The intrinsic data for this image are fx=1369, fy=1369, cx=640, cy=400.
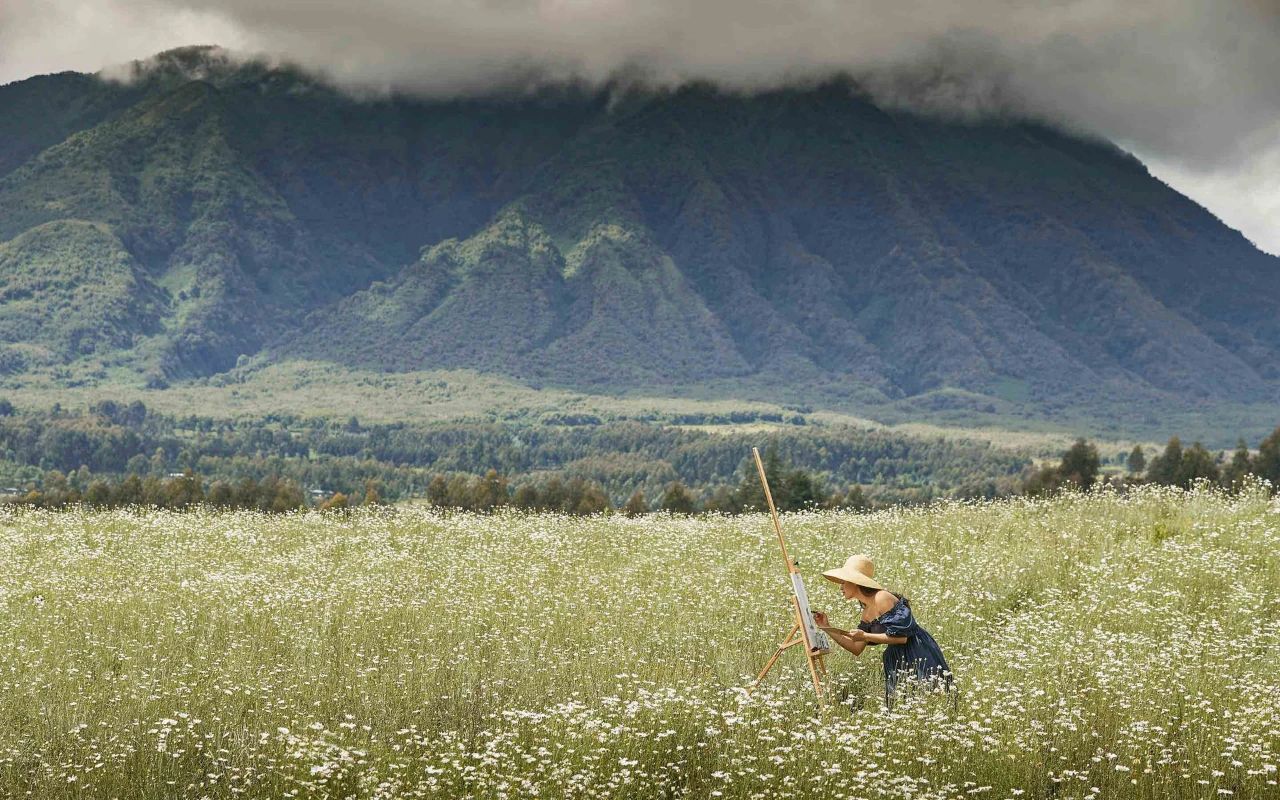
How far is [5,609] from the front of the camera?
1652 centimetres

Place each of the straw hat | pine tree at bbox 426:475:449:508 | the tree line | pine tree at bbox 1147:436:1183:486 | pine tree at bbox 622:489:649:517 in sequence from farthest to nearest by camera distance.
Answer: pine tree at bbox 1147:436:1183:486 < pine tree at bbox 426:475:449:508 < the tree line < pine tree at bbox 622:489:649:517 < the straw hat

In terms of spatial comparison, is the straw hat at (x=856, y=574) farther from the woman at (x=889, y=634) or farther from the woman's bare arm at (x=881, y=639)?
the woman's bare arm at (x=881, y=639)

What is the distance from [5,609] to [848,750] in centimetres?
1105

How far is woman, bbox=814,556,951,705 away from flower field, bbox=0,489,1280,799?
42cm

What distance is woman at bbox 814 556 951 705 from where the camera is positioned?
13.0m

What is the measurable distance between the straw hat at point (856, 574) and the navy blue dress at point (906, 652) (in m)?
0.35

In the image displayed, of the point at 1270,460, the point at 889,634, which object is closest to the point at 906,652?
the point at 889,634

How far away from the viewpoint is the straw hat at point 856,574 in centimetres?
1324

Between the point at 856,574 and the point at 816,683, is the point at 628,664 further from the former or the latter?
the point at 856,574

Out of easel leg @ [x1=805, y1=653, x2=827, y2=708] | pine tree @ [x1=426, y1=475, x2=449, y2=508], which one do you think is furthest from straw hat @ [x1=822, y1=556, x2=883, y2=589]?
pine tree @ [x1=426, y1=475, x2=449, y2=508]

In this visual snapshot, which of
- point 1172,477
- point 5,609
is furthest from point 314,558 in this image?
point 1172,477

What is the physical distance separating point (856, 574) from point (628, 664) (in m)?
2.64

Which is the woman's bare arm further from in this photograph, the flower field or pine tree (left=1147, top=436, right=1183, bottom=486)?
pine tree (left=1147, top=436, right=1183, bottom=486)

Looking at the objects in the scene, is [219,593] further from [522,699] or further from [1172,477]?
[1172,477]
